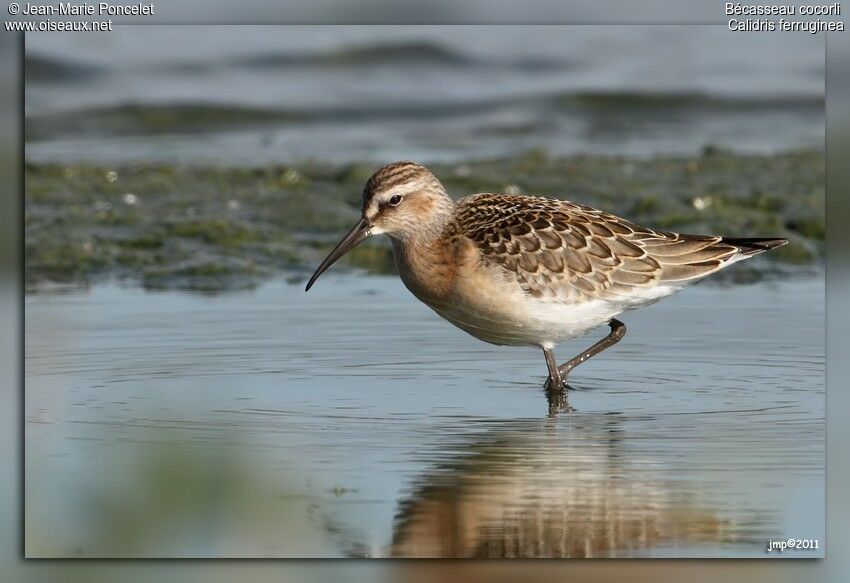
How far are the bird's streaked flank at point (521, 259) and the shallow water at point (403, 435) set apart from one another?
44 centimetres

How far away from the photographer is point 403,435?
7.41m

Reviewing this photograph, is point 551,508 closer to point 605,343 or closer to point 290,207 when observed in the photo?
point 605,343

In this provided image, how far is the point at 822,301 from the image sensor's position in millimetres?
10305

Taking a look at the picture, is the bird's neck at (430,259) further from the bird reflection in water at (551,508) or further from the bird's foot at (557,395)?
the bird reflection in water at (551,508)

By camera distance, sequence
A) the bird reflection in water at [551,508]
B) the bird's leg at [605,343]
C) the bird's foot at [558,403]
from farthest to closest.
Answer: the bird's leg at [605,343] → the bird's foot at [558,403] → the bird reflection in water at [551,508]

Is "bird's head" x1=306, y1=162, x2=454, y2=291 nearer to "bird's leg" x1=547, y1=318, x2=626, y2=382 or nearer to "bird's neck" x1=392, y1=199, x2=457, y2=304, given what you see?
"bird's neck" x1=392, y1=199, x2=457, y2=304

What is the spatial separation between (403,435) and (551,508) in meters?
1.20

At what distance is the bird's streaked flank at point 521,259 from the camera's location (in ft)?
27.3

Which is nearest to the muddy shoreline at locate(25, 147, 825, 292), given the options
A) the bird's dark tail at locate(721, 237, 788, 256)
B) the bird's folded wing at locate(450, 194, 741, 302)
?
the bird's dark tail at locate(721, 237, 788, 256)

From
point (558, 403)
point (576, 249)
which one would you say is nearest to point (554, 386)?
point (558, 403)

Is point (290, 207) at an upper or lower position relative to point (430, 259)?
upper

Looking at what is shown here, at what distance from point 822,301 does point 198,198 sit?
5.93 metres

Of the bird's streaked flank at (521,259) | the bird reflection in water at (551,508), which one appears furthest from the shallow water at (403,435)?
the bird's streaked flank at (521,259)

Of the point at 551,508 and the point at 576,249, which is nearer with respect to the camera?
the point at 551,508
